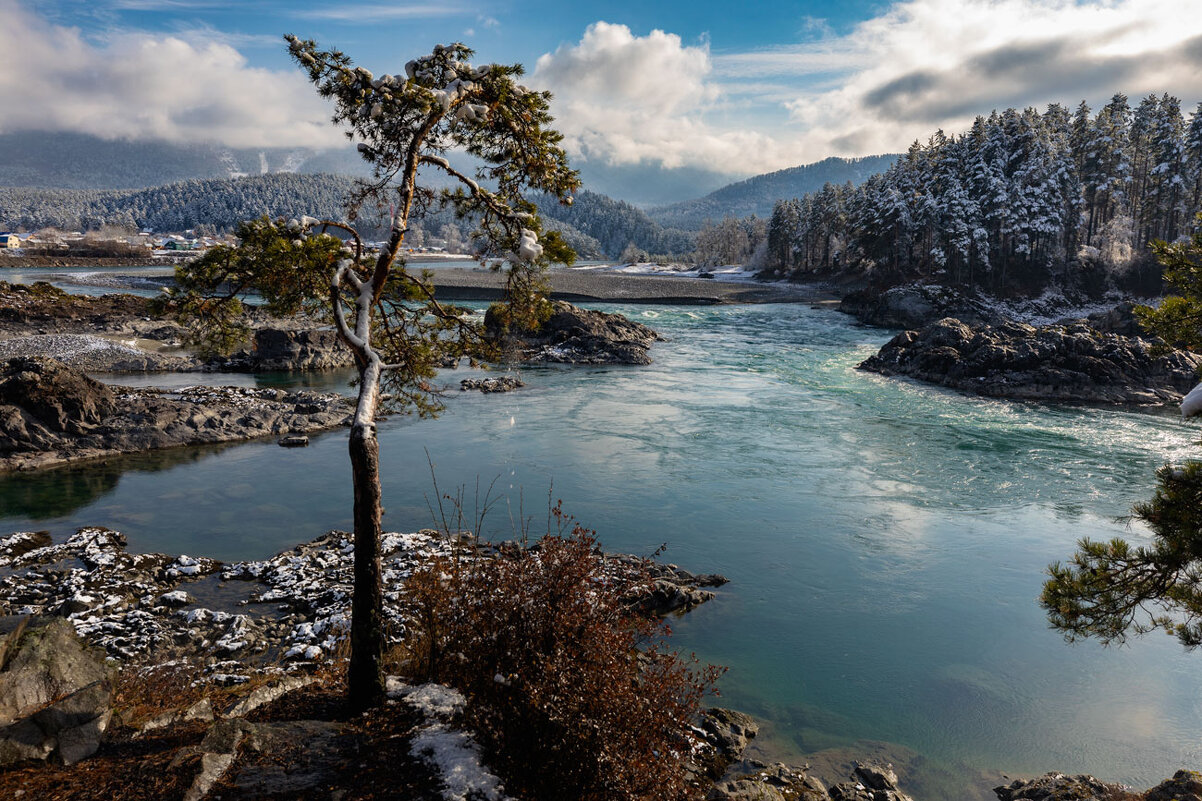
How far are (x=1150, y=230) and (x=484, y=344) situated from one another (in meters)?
90.2

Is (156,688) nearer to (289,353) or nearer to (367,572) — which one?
(367,572)

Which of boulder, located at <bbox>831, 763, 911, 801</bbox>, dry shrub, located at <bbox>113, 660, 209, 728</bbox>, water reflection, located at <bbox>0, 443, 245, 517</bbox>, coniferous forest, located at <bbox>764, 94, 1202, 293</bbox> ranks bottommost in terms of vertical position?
boulder, located at <bbox>831, 763, 911, 801</bbox>

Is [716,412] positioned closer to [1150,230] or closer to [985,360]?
[985,360]

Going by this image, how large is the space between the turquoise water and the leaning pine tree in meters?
6.21

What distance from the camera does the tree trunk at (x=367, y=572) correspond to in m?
6.79

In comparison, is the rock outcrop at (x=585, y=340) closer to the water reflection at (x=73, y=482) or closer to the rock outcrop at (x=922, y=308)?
the water reflection at (x=73, y=482)

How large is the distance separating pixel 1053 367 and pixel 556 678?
110ft

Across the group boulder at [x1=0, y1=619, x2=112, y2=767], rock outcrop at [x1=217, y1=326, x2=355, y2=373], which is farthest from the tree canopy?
rock outcrop at [x1=217, y1=326, x2=355, y2=373]

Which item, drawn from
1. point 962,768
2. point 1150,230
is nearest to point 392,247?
point 962,768

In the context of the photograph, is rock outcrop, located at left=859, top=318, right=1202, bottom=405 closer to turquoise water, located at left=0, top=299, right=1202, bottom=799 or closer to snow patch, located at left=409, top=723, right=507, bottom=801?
turquoise water, located at left=0, top=299, right=1202, bottom=799

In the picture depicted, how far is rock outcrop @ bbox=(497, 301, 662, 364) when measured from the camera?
40250mm

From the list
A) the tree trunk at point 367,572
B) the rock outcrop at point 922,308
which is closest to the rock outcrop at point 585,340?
the rock outcrop at point 922,308

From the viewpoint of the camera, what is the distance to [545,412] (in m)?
27.8

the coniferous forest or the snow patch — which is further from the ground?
the coniferous forest
